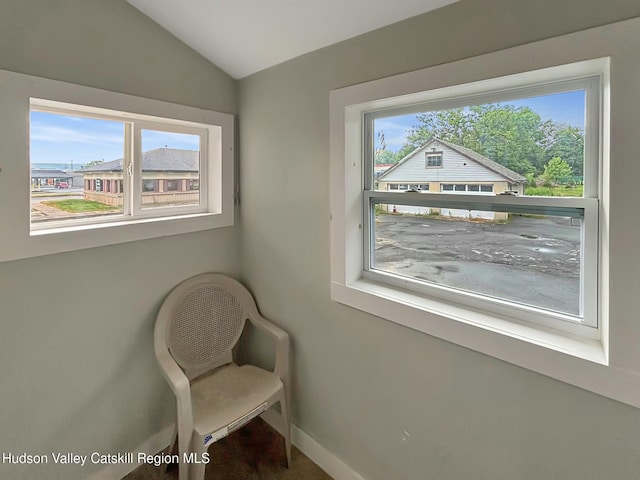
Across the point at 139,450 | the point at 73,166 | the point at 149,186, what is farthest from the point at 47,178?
the point at 139,450

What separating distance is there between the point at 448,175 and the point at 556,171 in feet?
1.19

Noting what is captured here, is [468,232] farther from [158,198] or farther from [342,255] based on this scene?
[158,198]

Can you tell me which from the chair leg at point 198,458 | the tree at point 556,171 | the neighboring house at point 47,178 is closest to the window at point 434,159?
the tree at point 556,171

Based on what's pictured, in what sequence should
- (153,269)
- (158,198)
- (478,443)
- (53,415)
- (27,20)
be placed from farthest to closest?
(158,198) < (153,269) < (53,415) < (27,20) < (478,443)

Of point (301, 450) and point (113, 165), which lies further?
point (301, 450)

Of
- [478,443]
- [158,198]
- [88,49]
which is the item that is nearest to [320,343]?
[478,443]

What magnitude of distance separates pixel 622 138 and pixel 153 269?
1.93 m

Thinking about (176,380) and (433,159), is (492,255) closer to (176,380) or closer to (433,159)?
(433,159)

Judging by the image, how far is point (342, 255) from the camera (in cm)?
152

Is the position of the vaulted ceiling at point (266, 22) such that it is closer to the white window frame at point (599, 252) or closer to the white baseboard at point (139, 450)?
the white window frame at point (599, 252)

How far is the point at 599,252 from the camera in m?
0.98

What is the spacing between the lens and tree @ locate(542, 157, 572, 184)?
1.04 m

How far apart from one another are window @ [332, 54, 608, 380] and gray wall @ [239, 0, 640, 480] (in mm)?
102

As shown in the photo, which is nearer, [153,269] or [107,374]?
[107,374]
